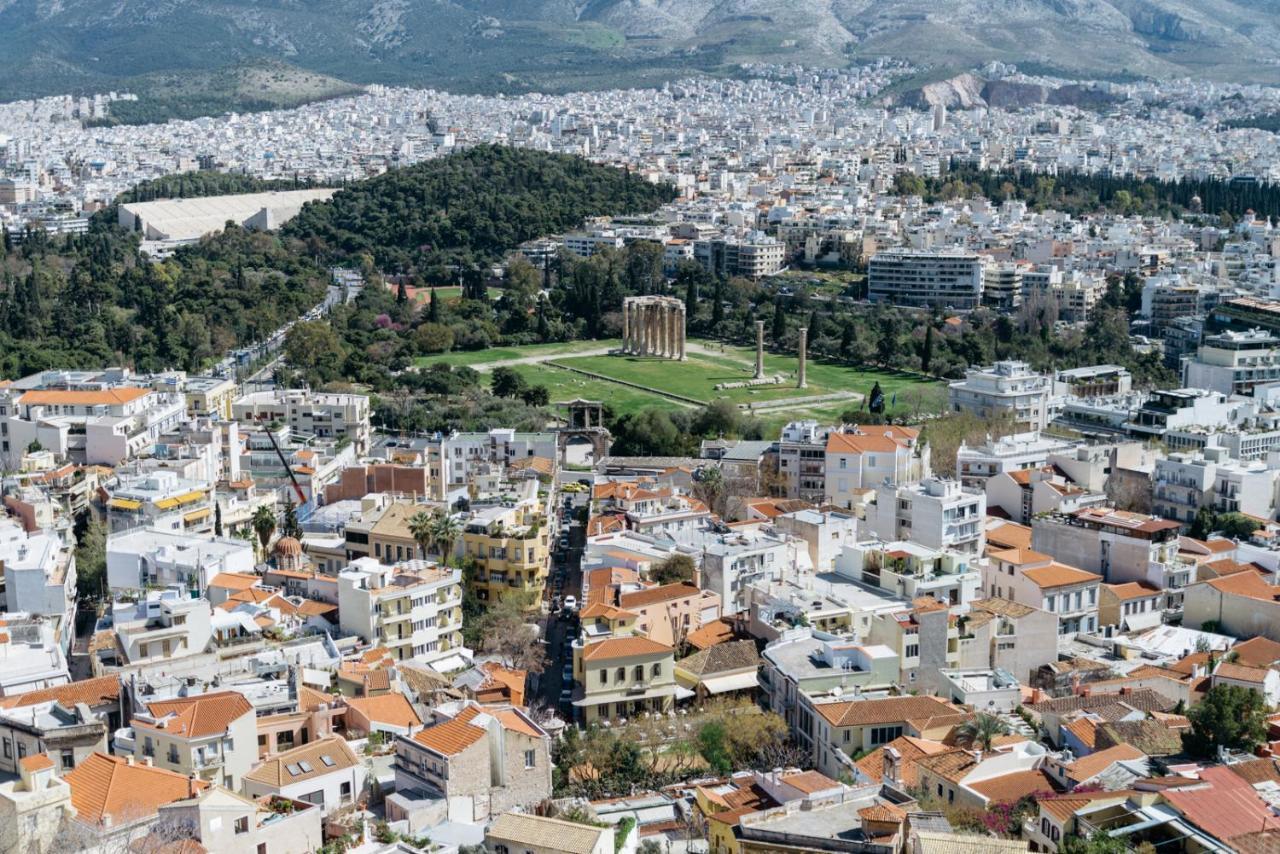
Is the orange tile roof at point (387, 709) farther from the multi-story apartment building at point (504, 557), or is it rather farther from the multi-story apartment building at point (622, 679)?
the multi-story apartment building at point (504, 557)

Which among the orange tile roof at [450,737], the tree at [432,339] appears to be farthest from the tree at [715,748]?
the tree at [432,339]

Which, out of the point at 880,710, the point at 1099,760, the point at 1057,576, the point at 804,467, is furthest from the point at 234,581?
the point at 804,467

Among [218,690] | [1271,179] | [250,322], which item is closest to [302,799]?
[218,690]

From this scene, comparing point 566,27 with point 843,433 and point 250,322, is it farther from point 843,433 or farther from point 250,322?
point 843,433

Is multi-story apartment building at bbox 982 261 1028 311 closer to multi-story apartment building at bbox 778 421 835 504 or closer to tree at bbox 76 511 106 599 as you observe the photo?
multi-story apartment building at bbox 778 421 835 504

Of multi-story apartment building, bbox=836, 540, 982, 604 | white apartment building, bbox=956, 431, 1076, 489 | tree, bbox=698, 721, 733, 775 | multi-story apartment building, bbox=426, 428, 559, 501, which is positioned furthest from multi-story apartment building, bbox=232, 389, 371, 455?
tree, bbox=698, 721, 733, 775

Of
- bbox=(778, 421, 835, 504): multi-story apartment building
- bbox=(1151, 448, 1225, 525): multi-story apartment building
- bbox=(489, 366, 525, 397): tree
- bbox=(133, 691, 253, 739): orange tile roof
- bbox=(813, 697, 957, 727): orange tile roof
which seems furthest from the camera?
bbox=(489, 366, 525, 397): tree

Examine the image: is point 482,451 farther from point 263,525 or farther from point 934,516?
point 934,516
